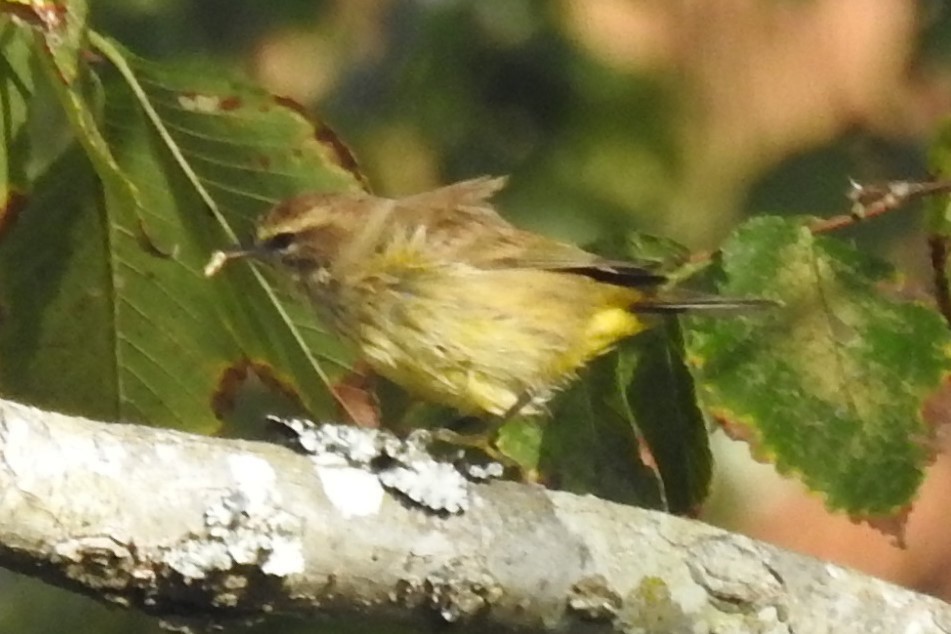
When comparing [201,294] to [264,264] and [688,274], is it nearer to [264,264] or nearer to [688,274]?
[264,264]

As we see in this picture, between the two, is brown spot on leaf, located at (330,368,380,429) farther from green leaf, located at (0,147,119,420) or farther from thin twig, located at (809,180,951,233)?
thin twig, located at (809,180,951,233)

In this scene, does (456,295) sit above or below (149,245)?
above

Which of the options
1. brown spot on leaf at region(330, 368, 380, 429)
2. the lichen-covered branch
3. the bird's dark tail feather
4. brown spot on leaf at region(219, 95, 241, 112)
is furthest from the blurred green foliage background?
the lichen-covered branch

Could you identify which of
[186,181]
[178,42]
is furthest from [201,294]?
[178,42]

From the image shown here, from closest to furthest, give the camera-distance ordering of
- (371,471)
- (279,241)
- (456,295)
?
(371,471)
(279,241)
(456,295)

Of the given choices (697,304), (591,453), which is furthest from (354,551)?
(697,304)

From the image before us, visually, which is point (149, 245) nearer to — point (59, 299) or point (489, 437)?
point (59, 299)

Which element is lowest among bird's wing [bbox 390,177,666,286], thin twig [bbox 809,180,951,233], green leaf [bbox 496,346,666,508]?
green leaf [bbox 496,346,666,508]
